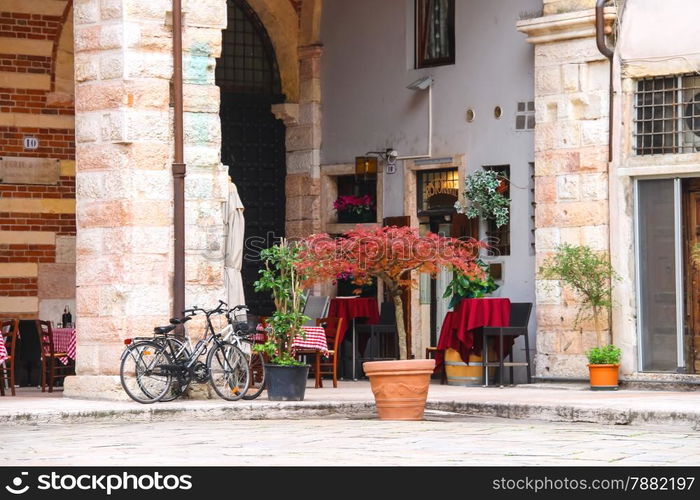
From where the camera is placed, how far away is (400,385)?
13.8 m

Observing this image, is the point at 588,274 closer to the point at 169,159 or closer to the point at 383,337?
the point at 383,337

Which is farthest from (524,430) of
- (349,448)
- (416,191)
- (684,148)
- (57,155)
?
(57,155)

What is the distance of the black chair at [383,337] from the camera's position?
19516mm

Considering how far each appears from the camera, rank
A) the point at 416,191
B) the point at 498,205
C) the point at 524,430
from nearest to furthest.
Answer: the point at 524,430 → the point at 498,205 → the point at 416,191

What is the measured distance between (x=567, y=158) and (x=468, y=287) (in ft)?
6.09

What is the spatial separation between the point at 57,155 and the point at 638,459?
11.2 m

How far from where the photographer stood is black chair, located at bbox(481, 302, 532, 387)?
709 inches

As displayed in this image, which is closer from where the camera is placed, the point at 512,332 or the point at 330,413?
the point at 330,413

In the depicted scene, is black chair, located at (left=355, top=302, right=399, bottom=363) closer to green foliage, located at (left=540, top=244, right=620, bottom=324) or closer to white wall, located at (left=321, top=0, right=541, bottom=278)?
white wall, located at (left=321, top=0, right=541, bottom=278)

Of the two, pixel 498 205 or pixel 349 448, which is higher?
pixel 498 205

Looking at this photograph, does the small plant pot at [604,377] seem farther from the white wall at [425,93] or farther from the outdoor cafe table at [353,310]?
the outdoor cafe table at [353,310]

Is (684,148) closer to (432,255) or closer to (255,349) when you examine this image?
(432,255)

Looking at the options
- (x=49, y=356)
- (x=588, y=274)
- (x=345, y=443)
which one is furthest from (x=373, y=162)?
(x=345, y=443)

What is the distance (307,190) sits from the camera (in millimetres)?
21344
